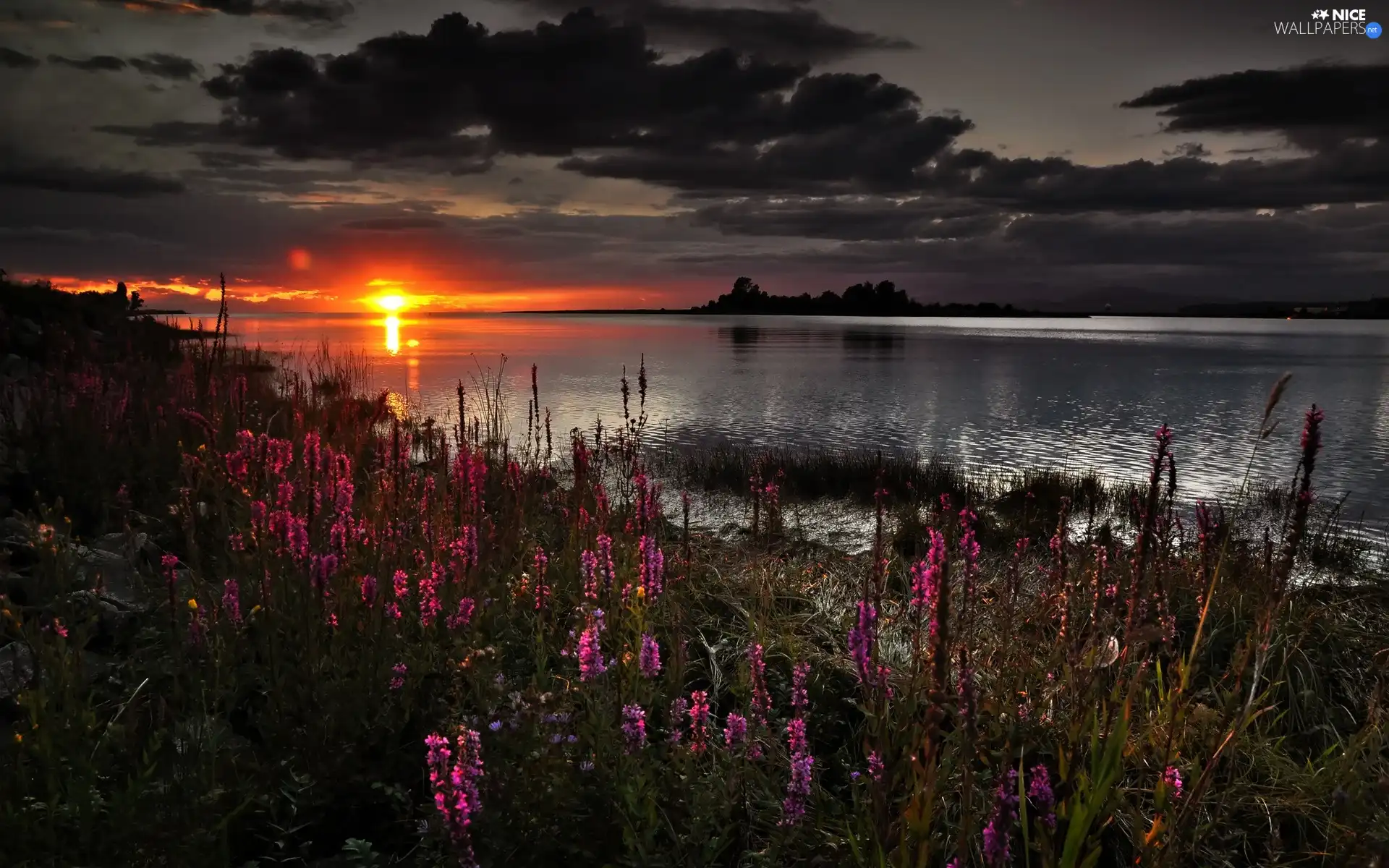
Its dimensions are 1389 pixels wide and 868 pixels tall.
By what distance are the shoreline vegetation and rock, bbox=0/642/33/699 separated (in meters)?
0.04

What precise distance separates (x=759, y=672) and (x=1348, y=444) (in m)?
24.9

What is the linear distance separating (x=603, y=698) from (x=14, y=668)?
268 cm

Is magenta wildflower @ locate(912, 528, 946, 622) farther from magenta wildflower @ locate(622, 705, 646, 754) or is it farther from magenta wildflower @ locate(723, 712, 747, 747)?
magenta wildflower @ locate(622, 705, 646, 754)

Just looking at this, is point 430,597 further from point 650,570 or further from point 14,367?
point 14,367

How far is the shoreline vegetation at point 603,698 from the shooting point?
2.62 m

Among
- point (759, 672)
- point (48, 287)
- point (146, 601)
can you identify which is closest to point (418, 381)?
point (48, 287)

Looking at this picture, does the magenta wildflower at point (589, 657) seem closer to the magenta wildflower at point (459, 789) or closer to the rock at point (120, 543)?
the magenta wildflower at point (459, 789)

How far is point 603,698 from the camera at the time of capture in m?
3.57

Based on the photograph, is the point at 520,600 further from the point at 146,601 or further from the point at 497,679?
the point at 146,601

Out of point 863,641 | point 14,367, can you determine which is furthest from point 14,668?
point 14,367

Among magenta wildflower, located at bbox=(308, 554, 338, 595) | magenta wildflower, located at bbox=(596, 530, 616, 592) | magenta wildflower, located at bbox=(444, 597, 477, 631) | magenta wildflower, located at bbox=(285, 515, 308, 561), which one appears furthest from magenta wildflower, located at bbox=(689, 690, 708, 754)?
magenta wildflower, located at bbox=(285, 515, 308, 561)

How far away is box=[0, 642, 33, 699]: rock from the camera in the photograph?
11.2 ft

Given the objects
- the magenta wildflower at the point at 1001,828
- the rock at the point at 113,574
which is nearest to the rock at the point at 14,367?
the rock at the point at 113,574

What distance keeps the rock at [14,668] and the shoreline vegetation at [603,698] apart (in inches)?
1.6
